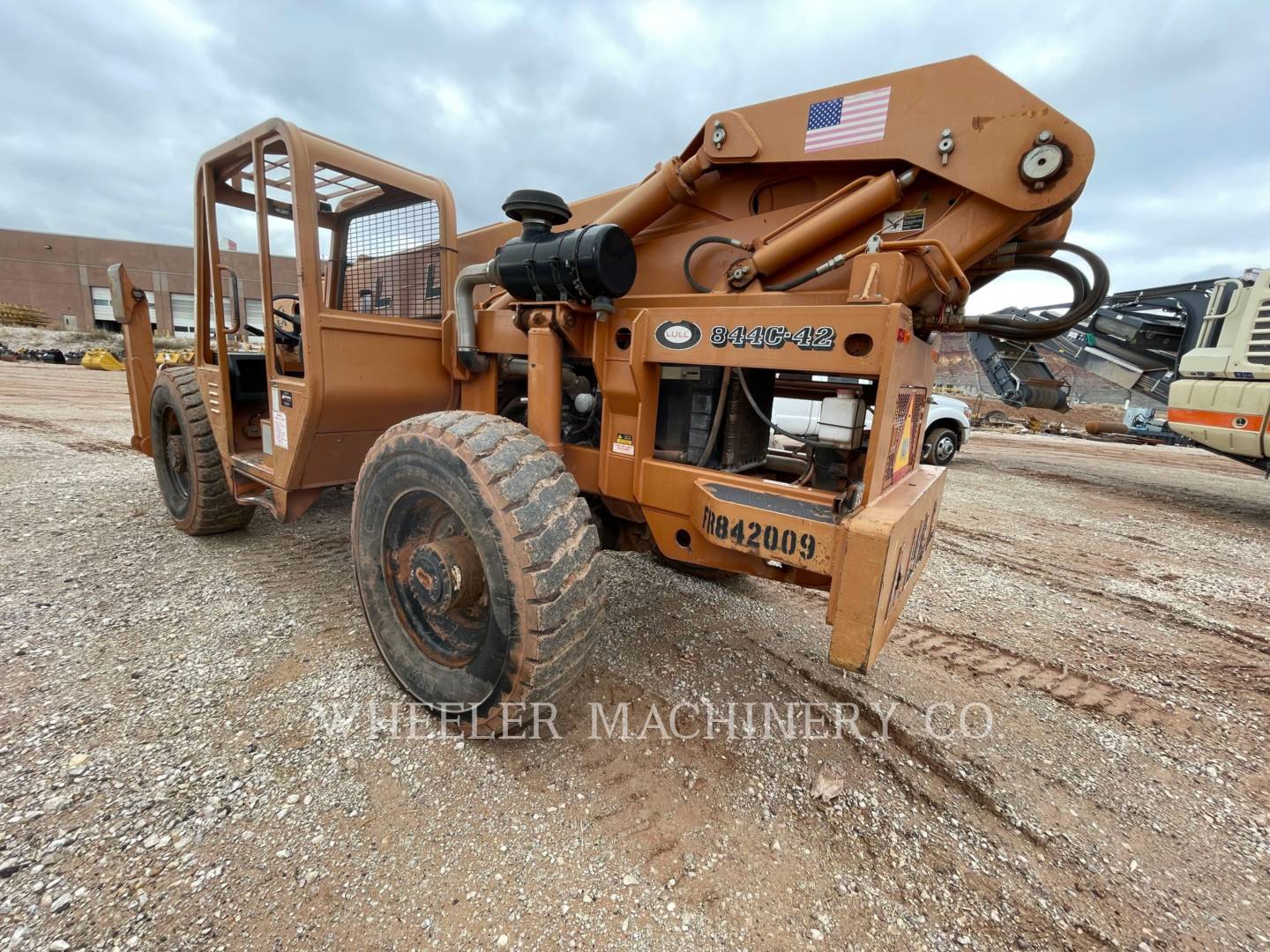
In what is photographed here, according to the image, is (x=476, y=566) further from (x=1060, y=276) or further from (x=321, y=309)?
(x=1060, y=276)

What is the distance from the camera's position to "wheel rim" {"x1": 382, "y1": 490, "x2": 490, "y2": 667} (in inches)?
86.1

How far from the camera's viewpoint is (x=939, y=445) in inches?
375

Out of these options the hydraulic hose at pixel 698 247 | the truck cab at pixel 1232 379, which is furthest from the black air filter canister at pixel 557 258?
the truck cab at pixel 1232 379

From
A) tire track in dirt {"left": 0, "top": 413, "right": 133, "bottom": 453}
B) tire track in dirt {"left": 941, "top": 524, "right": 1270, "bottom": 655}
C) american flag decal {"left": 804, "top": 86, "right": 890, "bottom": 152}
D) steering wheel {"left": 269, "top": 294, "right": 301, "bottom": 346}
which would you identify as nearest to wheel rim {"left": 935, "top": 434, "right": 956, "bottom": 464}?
tire track in dirt {"left": 941, "top": 524, "right": 1270, "bottom": 655}

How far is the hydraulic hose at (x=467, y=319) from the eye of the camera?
Result: 282 centimetres

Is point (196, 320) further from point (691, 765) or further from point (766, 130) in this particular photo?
point (691, 765)

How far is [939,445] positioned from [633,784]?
9.08 metres

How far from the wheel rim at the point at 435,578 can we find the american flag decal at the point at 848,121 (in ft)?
6.78

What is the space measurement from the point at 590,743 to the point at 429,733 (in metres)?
0.66

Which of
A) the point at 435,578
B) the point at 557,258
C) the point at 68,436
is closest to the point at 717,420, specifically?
the point at 557,258

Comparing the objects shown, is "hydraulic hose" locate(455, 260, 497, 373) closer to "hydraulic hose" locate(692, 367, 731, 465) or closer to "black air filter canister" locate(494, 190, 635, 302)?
"black air filter canister" locate(494, 190, 635, 302)

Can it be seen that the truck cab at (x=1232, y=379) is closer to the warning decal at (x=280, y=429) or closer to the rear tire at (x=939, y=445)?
the rear tire at (x=939, y=445)

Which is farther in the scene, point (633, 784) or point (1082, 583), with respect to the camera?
point (1082, 583)

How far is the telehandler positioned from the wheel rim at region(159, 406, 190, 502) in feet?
5.72
